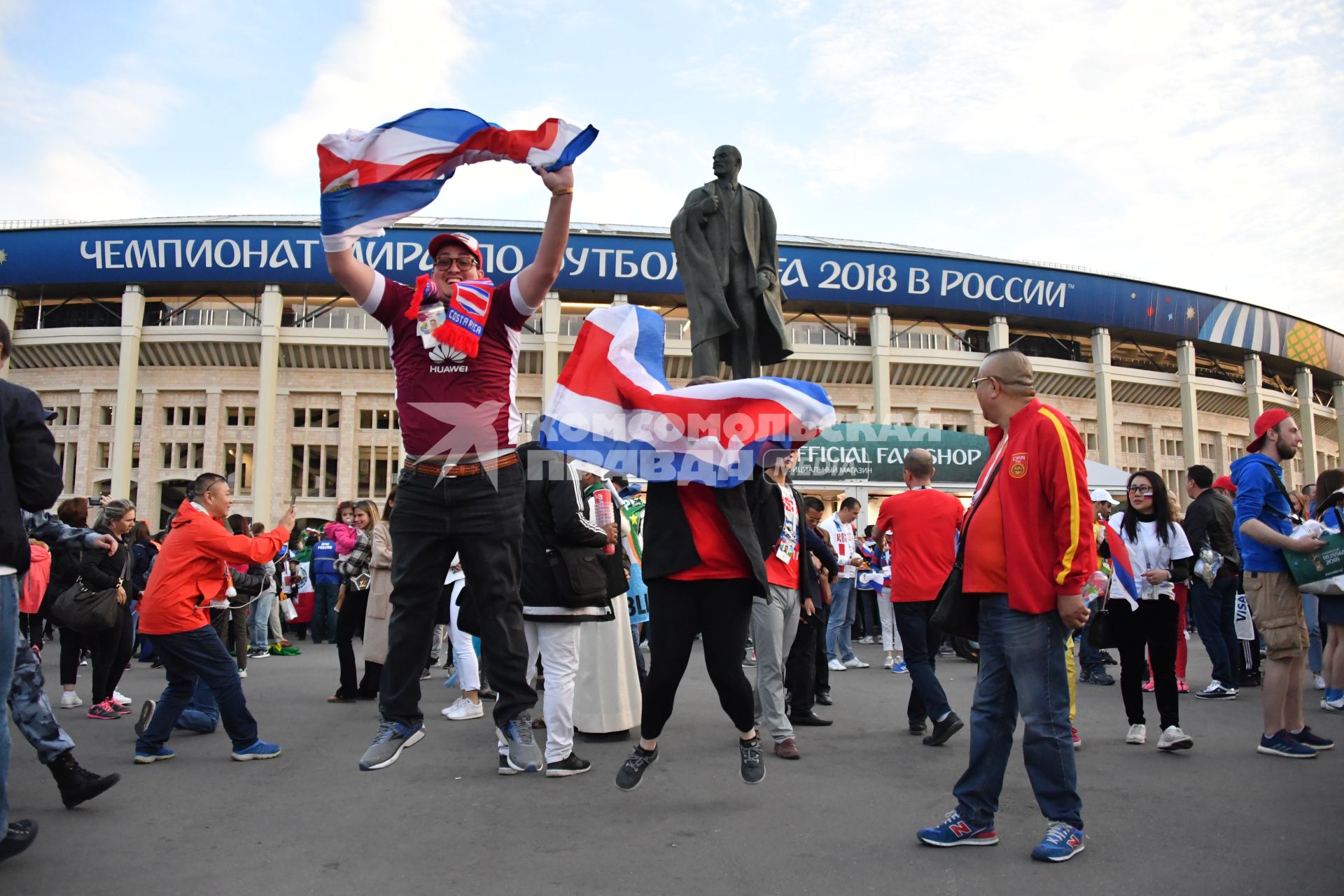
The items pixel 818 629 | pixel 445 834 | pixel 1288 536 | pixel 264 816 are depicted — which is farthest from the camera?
pixel 818 629

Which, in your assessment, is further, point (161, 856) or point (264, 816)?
point (264, 816)

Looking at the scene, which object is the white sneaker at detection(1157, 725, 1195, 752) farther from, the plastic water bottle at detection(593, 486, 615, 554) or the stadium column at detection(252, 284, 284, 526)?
the stadium column at detection(252, 284, 284, 526)

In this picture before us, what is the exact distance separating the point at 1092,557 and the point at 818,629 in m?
4.05

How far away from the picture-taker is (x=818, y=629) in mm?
7590

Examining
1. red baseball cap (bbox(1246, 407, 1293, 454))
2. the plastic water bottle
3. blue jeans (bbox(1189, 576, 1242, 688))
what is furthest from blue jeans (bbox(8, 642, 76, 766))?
blue jeans (bbox(1189, 576, 1242, 688))

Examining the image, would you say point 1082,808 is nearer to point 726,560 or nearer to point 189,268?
point 726,560

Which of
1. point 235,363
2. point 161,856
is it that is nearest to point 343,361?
point 235,363

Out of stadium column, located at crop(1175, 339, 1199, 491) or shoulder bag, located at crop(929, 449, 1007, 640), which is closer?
shoulder bag, located at crop(929, 449, 1007, 640)

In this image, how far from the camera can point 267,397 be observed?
39969 millimetres

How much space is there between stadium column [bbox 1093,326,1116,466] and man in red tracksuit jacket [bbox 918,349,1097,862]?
46.3 meters

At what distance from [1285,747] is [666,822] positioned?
12.8ft

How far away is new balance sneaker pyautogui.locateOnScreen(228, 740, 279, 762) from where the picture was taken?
5.53 metres

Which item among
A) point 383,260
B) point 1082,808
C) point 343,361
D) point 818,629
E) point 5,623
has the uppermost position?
point 383,260

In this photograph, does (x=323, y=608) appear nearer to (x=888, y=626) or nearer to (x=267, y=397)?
(x=888, y=626)
